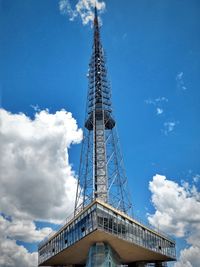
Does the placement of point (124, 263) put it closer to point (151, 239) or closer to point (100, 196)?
point (151, 239)

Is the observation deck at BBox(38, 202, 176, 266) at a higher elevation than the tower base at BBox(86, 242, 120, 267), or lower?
higher

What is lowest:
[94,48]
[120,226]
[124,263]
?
[124,263]

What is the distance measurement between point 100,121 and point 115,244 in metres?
37.3

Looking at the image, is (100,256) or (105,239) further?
(105,239)

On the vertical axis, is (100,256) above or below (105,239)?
below

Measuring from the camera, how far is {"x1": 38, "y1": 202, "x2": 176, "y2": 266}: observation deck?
55.8 m

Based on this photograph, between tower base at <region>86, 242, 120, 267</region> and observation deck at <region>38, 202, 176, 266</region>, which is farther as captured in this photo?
tower base at <region>86, 242, 120, 267</region>

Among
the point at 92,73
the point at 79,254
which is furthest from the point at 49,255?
the point at 92,73

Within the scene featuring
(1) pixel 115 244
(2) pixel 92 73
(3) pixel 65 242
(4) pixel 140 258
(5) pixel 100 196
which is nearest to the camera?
(1) pixel 115 244

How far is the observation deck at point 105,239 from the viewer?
5584 cm

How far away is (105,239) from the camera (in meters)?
57.6

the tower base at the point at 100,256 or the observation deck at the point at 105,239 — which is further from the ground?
the observation deck at the point at 105,239

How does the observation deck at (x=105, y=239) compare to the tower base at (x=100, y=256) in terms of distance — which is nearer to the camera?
the observation deck at (x=105, y=239)

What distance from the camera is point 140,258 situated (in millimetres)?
71875
